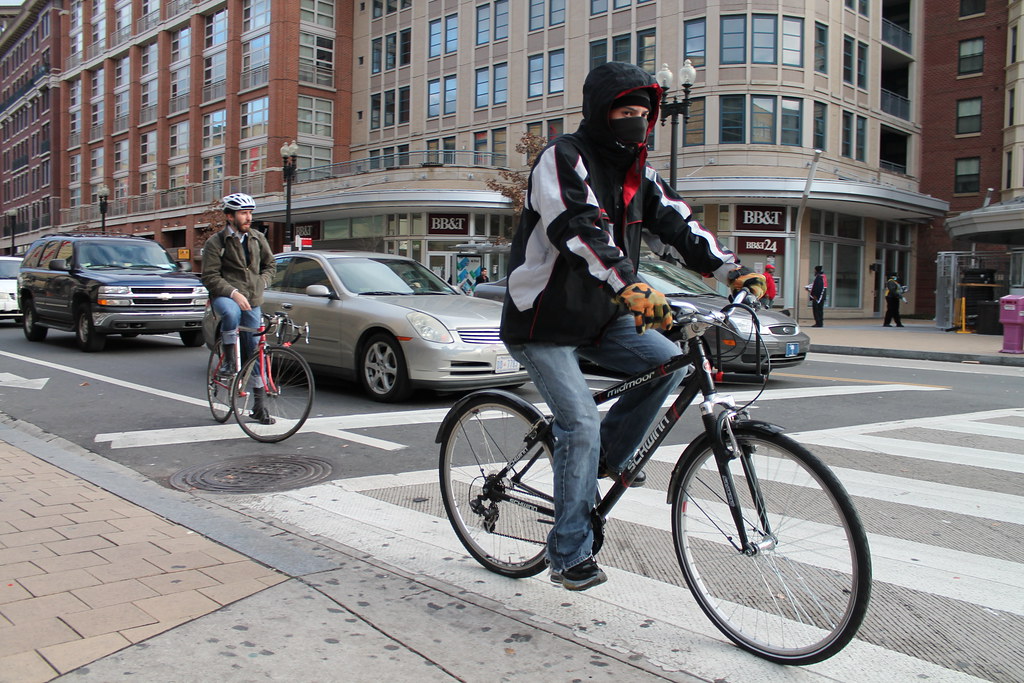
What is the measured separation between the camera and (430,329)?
8.30 meters

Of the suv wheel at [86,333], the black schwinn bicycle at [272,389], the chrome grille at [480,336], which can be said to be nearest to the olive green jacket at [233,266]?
the black schwinn bicycle at [272,389]

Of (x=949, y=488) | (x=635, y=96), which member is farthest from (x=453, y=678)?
(x=949, y=488)

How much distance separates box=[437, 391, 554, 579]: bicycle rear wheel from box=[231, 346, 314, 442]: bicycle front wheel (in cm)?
→ 292

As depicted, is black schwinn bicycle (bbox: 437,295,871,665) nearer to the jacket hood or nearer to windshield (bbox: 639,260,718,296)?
the jacket hood

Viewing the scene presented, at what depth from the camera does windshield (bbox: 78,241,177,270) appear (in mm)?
14305

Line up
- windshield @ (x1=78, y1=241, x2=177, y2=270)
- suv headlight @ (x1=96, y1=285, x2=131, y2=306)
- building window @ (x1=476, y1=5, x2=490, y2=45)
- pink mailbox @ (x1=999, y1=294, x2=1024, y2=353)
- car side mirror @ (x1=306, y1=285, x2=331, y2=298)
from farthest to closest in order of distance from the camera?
1. building window @ (x1=476, y1=5, x2=490, y2=45)
2. pink mailbox @ (x1=999, y1=294, x2=1024, y2=353)
3. windshield @ (x1=78, y1=241, x2=177, y2=270)
4. suv headlight @ (x1=96, y1=285, x2=131, y2=306)
5. car side mirror @ (x1=306, y1=285, x2=331, y2=298)

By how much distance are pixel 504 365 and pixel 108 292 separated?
25.7 feet

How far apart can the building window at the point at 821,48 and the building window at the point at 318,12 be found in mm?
27154

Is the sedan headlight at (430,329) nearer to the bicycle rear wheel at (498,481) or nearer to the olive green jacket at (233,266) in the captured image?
the olive green jacket at (233,266)

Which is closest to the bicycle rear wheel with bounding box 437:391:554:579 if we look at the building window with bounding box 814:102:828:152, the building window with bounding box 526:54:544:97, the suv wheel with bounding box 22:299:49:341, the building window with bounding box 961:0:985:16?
the suv wheel with bounding box 22:299:49:341

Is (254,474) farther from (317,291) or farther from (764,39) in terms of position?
(764,39)

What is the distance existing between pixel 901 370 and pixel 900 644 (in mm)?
11111

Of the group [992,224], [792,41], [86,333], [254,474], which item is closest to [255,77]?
[792,41]

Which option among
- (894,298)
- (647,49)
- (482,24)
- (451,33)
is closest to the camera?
(894,298)
